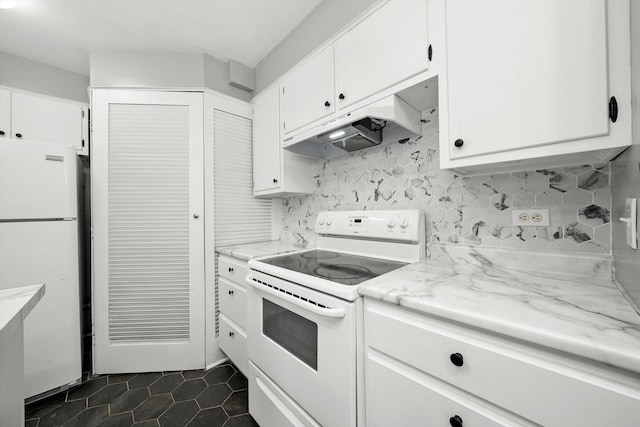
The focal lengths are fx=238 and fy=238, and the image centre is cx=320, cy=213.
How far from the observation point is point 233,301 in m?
1.74

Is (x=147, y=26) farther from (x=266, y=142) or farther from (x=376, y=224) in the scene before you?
(x=376, y=224)

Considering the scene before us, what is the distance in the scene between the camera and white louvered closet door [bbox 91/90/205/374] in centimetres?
180

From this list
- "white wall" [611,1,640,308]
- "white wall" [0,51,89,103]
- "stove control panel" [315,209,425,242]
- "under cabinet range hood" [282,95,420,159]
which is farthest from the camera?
"white wall" [0,51,89,103]

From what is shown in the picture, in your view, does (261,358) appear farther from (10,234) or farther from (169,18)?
(169,18)

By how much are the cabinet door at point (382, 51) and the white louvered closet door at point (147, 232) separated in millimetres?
1270

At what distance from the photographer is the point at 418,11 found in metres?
1.04

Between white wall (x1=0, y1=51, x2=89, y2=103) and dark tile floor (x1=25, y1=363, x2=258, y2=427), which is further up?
white wall (x1=0, y1=51, x2=89, y2=103)

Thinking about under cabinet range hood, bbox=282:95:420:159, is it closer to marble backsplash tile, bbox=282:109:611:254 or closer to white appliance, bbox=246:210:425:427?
marble backsplash tile, bbox=282:109:611:254

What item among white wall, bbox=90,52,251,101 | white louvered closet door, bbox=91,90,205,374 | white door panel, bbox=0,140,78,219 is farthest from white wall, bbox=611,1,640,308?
white door panel, bbox=0,140,78,219

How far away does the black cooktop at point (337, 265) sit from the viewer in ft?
3.39

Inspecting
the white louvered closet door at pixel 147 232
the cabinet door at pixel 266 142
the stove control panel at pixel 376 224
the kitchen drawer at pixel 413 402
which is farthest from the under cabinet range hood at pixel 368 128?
the kitchen drawer at pixel 413 402

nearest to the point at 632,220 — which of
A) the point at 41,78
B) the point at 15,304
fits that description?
the point at 15,304

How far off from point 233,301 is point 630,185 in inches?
78.1

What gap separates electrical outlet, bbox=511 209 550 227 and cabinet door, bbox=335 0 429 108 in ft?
2.52
